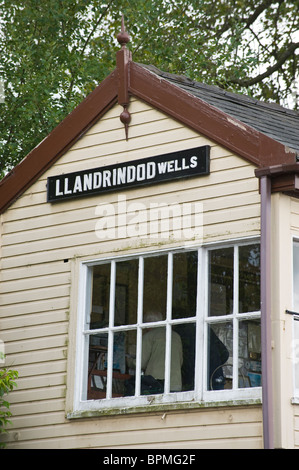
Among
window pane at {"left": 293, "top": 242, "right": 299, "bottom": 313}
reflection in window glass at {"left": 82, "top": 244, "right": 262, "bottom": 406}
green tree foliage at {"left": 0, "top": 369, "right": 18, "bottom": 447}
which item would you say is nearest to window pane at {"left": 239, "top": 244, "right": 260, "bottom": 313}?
reflection in window glass at {"left": 82, "top": 244, "right": 262, "bottom": 406}

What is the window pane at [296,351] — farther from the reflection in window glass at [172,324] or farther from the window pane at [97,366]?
the window pane at [97,366]

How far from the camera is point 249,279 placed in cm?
984

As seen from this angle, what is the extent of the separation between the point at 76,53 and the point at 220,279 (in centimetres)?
1044

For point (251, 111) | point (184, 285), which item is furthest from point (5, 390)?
point (251, 111)

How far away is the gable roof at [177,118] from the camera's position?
32.0 feet

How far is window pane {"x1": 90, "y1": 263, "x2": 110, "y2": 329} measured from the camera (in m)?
10.7

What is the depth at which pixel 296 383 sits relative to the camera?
361 inches

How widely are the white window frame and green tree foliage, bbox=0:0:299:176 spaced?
23.6ft

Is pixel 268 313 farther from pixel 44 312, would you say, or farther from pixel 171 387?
pixel 44 312

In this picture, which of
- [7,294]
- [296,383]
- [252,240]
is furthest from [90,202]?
[296,383]

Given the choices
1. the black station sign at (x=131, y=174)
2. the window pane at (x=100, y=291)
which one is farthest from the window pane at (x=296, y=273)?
the window pane at (x=100, y=291)

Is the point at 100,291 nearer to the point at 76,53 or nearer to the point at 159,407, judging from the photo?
the point at 159,407

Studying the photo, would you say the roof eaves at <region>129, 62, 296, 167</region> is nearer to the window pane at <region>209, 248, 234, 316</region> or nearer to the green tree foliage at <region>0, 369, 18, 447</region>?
the window pane at <region>209, 248, 234, 316</region>

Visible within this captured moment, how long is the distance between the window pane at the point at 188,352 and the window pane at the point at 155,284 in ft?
1.53
